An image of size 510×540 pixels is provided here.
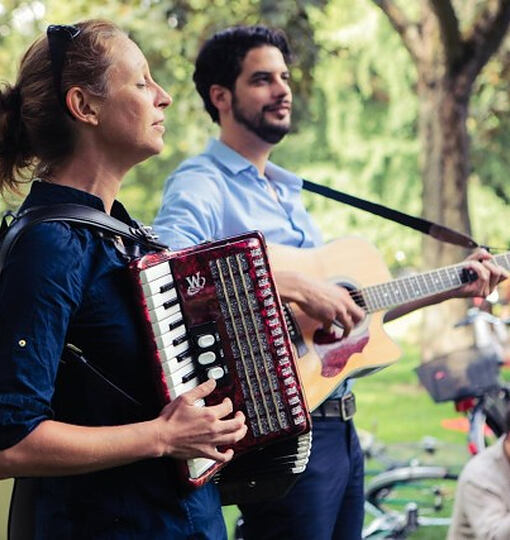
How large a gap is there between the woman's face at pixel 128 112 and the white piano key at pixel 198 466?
1.83 ft

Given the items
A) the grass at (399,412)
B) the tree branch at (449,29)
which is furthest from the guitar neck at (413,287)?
the tree branch at (449,29)

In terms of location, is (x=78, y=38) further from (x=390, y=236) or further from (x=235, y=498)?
(x=390, y=236)

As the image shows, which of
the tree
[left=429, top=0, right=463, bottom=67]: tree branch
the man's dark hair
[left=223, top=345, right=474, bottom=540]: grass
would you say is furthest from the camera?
the tree

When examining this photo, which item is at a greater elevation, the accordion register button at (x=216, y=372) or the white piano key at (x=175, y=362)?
the white piano key at (x=175, y=362)

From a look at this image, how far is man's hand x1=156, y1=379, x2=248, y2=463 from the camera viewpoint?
64.6 inches

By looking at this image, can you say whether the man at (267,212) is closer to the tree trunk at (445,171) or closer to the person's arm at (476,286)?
the person's arm at (476,286)

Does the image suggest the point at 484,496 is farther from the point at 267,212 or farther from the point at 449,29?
the point at 449,29

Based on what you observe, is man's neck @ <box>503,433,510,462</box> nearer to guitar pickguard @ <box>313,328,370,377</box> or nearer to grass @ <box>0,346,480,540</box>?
guitar pickguard @ <box>313,328,370,377</box>

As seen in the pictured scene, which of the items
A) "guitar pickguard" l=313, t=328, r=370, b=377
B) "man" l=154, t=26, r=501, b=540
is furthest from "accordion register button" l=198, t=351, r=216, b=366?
"guitar pickguard" l=313, t=328, r=370, b=377

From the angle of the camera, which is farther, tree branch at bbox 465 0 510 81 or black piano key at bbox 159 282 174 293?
tree branch at bbox 465 0 510 81

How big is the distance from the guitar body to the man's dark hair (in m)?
0.53

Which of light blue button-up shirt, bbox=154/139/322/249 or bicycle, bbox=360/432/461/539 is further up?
light blue button-up shirt, bbox=154/139/322/249

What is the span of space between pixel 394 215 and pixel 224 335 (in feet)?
4.70

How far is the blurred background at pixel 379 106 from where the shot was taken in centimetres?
777
